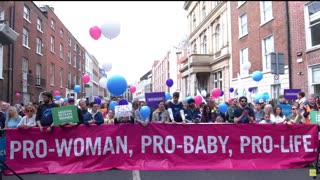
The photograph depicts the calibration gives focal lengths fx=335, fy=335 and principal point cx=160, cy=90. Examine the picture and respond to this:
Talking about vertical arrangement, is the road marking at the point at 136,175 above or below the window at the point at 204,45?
below

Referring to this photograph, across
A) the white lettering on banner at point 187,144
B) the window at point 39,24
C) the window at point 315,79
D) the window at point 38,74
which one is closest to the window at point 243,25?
the window at point 315,79

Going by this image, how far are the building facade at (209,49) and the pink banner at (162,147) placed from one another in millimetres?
20381

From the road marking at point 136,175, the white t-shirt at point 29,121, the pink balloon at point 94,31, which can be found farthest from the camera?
the pink balloon at point 94,31

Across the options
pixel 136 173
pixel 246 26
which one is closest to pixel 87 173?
pixel 136 173

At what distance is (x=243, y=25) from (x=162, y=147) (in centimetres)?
1886

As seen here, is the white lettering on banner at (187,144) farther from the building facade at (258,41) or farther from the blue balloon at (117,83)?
the building facade at (258,41)

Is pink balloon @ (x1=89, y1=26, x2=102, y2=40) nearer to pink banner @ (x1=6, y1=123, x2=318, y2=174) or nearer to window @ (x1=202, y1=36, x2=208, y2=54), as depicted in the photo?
pink banner @ (x1=6, y1=123, x2=318, y2=174)

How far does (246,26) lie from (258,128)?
17507 mm

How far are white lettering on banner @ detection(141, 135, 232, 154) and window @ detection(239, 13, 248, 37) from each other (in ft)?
57.4

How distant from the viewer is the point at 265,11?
20422 millimetres

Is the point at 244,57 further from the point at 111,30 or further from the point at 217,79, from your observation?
the point at 111,30

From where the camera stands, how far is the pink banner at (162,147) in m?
6.50

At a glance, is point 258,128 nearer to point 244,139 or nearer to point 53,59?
point 244,139

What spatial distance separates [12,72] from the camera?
21875 millimetres
